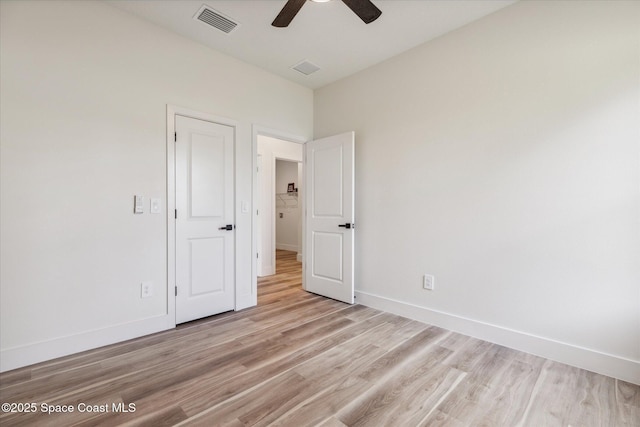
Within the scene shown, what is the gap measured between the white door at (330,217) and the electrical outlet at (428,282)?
0.82 metres

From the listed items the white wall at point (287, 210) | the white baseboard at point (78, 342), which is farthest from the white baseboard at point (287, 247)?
the white baseboard at point (78, 342)

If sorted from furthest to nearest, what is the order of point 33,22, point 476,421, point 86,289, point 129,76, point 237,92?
point 237,92
point 129,76
point 86,289
point 33,22
point 476,421

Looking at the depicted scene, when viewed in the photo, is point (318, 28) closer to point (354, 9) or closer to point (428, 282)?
point (354, 9)

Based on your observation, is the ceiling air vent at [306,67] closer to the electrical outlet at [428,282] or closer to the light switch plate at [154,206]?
the light switch plate at [154,206]

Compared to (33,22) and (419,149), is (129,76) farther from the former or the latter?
(419,149)

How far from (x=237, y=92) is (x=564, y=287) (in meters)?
3.53

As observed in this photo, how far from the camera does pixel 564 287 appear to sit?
7.02ft

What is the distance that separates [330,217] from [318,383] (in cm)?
206

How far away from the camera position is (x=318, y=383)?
6.08 ft

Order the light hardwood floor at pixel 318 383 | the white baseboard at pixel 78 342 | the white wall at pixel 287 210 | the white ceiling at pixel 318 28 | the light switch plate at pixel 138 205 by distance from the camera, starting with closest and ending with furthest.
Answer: the light hardwood floor at pixel 318 383
the white baseboard at pixel 78 342
the white ceiling at pixel 318 28
the light switch plate at pixel 138 205
the white wall at pixel 287 210

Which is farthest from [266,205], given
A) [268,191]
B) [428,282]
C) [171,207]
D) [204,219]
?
[428,282]

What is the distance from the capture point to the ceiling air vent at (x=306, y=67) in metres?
3.33

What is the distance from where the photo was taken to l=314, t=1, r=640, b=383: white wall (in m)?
1.95

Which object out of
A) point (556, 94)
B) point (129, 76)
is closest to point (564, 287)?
point (556, 94)
